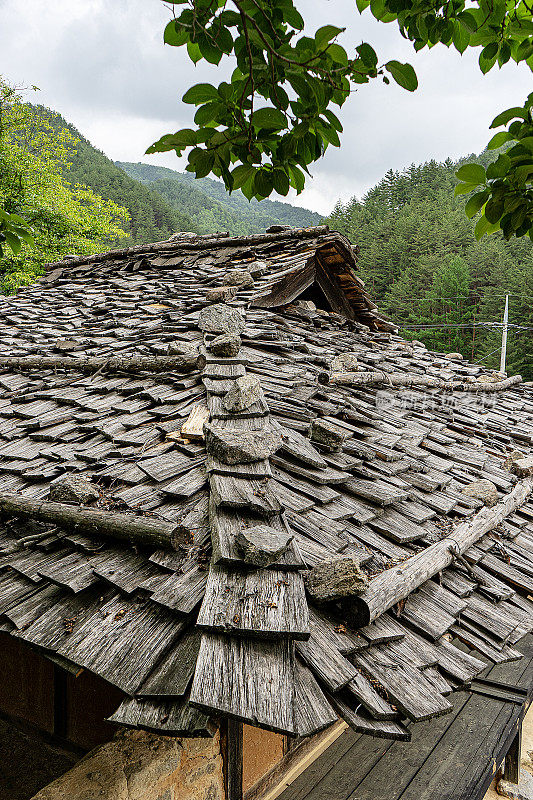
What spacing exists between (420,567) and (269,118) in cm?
195

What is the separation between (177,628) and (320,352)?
135 inches

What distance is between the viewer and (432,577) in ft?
7.95

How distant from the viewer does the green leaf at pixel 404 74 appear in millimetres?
1461

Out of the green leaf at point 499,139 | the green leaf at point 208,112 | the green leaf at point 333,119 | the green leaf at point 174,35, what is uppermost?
the green leaf at point 174,35

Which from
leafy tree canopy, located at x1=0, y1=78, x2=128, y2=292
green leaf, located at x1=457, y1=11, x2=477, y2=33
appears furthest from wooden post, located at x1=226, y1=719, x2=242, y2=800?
leafy tree canopy, located at x1=0, y1=78, x2=128, y2=292

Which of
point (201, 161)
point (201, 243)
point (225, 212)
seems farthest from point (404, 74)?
point (225, 212)

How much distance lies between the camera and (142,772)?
1.97m

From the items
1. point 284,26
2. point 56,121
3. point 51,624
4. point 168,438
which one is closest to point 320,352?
point 168,438

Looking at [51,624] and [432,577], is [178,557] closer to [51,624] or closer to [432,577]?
[51,624]

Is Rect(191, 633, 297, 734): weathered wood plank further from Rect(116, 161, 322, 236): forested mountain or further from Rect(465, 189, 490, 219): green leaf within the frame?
Rect(116, 161, 322, 236): forested mountain

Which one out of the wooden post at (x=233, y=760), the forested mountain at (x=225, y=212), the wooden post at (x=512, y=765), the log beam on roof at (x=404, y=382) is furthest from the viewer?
the forested mountain at (x=225, y=212)

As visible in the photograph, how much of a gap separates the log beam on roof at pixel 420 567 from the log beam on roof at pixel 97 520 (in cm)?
76

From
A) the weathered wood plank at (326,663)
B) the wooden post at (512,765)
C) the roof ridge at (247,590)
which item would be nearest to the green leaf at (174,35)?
the roof ridge at (247,590)

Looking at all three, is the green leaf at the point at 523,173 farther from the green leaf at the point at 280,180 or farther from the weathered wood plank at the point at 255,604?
the weathered wood plank at the point at 255,604
